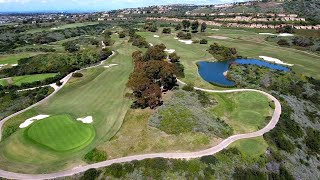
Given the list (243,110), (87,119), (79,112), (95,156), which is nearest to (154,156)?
(95,156)

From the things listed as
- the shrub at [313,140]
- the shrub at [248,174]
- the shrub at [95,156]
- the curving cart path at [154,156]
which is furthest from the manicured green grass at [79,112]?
the shrub at [313,140]

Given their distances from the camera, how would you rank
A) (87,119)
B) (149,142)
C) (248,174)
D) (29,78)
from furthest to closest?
1. (29,78)
2. (87,119)
3. (149,142)
4. (248,174)

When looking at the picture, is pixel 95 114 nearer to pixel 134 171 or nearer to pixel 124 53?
pixel 134 171

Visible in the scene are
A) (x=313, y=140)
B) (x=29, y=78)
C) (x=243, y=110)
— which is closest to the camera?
(x=313, y=140)

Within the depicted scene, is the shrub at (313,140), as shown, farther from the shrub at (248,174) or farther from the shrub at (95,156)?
the shrub at (95,156)

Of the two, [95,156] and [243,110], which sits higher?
[243,110]

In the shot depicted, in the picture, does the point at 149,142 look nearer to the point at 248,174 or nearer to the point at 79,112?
the point at 248,174
